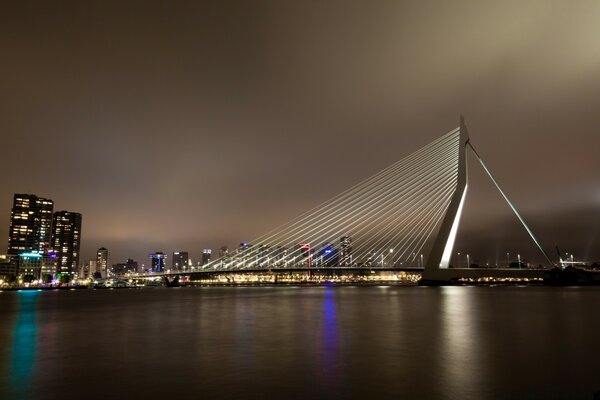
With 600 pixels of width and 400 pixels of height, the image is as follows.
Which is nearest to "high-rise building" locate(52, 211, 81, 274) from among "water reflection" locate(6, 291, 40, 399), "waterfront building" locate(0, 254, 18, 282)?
"waterfront building" locate(0, 254, 18, 282)

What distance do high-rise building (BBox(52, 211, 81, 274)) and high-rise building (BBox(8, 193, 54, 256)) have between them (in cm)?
1995

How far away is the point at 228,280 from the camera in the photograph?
15575 cm

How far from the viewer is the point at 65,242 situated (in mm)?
194250

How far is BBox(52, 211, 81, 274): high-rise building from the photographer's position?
18750 centimetres

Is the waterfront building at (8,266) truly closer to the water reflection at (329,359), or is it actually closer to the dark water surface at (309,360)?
the dark water surface at (309,360)

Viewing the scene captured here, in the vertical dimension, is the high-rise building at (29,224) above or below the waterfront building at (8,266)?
above

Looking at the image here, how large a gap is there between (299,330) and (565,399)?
12.0 metres

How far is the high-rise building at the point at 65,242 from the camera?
187500 mm

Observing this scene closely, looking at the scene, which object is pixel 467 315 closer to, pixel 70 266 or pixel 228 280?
pixel 228 280

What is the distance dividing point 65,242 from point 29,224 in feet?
104

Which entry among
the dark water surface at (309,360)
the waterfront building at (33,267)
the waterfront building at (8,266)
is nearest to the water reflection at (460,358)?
the dark water surface at (309,360)

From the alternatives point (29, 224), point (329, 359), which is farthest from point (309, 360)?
point (29, 224)

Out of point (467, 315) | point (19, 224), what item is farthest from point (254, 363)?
point (19, 224)

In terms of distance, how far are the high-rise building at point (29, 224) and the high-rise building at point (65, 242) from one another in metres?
20.0
